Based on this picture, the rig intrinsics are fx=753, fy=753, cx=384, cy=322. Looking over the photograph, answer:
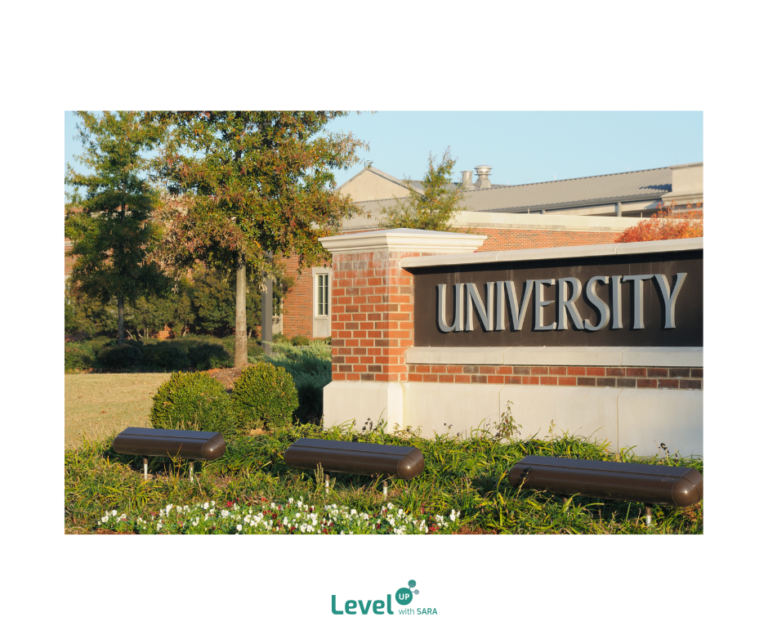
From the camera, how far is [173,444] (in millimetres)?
6574

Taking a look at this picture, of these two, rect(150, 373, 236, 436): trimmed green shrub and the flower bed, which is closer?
the flower bed

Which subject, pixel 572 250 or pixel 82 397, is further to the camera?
pixel 82 397

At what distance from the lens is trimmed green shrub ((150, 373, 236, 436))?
26.7ft

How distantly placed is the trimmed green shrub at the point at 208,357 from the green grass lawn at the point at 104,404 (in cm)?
370

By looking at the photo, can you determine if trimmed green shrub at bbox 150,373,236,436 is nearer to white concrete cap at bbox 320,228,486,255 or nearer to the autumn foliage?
white concrete cap at bbox 320,228,486,255

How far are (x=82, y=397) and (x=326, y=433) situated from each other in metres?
7.24

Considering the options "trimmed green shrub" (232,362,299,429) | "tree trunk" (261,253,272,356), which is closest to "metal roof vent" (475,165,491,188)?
"tree trunk" (261,253,272,356)

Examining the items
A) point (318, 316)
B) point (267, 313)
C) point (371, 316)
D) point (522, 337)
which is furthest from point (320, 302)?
point (522, 337)

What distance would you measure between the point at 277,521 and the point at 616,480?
2.40m

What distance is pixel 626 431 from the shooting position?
6.58 metres

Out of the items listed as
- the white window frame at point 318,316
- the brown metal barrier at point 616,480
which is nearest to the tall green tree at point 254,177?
the brown metal barrier at point 616,480

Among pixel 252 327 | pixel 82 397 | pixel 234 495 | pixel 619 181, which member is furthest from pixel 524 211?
pixel 234 495

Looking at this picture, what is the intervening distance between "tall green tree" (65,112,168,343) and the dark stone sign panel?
13.4 meters
